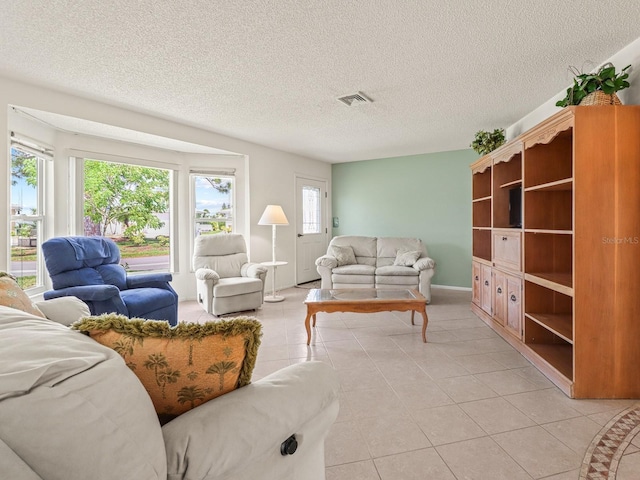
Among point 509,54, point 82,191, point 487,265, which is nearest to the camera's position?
point 509,54

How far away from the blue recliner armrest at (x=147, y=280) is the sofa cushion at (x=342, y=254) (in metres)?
2.64

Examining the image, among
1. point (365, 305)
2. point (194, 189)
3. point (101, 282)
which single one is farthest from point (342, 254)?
point (101, 282)

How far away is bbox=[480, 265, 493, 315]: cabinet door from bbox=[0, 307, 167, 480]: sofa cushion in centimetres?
374

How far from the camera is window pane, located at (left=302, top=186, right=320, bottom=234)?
21.1ft

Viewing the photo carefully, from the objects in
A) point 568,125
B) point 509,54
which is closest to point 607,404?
point 568,125

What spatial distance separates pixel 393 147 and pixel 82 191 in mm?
4457

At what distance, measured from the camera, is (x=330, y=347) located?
122 inches

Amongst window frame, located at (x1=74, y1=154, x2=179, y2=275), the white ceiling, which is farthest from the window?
the white ceiling

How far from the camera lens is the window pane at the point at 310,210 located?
6.43m

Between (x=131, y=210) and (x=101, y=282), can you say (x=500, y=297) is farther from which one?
(x=131, y=210)

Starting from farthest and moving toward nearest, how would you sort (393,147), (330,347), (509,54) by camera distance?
(393,147)
(330,347)
(509,54)

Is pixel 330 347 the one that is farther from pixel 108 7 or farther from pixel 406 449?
pixel 108 7

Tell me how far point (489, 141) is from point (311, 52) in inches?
103

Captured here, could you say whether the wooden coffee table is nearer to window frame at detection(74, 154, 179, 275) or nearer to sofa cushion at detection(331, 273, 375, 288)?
sofa cushion at detection(331, 273, 375, 288)
